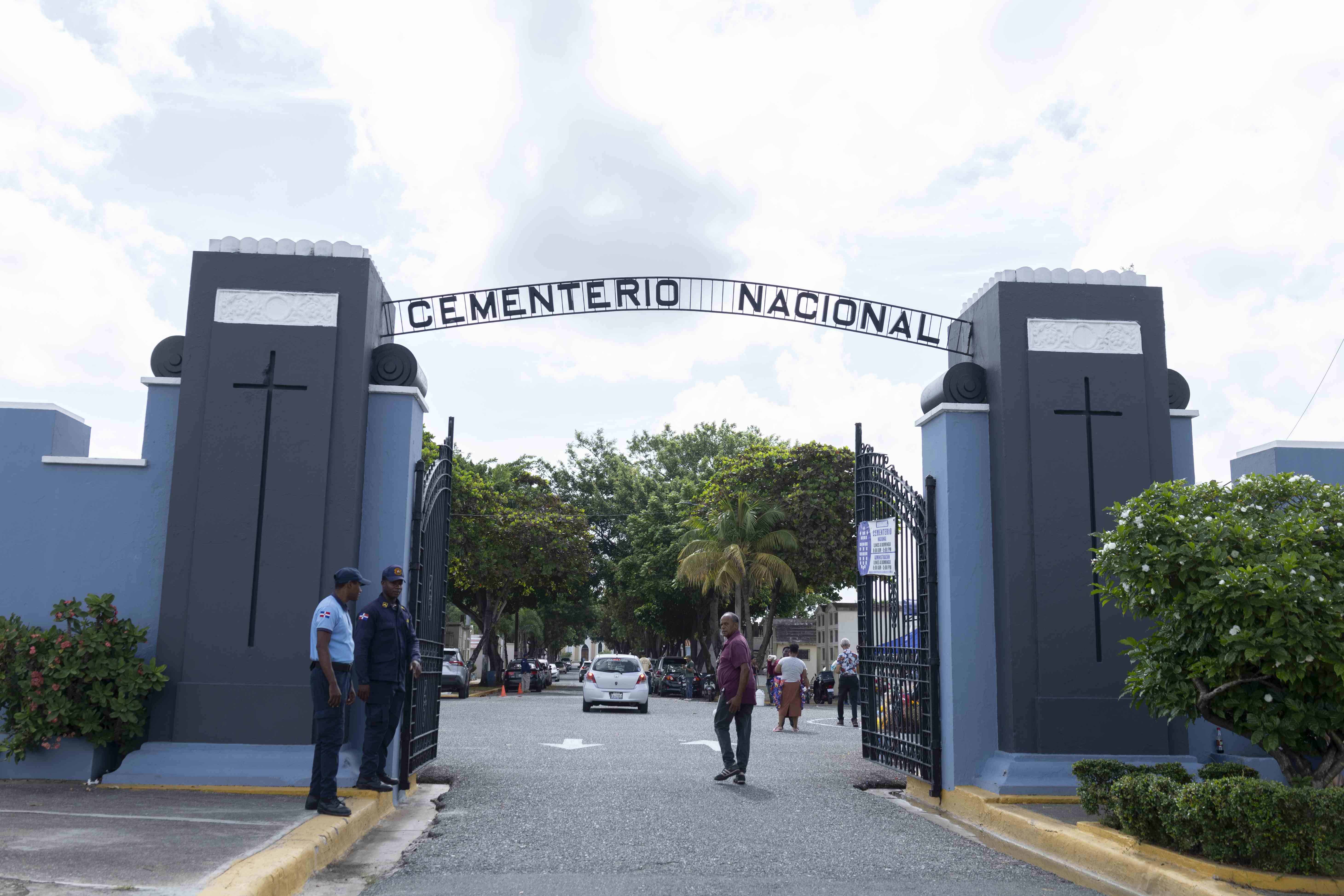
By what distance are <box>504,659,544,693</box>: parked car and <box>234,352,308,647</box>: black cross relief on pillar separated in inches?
1176

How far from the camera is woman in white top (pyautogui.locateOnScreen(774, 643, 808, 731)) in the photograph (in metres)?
19.5

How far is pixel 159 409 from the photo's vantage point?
9320 millimetres

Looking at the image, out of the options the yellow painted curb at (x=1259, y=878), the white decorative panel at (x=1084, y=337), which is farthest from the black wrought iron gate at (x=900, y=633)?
the yellow painted curb at (x=1259, y=878)

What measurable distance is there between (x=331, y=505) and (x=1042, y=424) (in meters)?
6.12

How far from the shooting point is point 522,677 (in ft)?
141

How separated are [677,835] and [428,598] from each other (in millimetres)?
3423

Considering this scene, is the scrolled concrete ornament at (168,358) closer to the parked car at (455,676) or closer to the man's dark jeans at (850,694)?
the man's dark jeans at (850,694)

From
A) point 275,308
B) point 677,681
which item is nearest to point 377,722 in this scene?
point 275,308

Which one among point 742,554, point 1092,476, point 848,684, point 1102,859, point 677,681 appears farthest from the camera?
point 677,681

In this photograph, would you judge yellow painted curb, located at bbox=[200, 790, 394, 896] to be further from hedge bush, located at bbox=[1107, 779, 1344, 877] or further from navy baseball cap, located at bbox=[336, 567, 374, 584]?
hedge bush, located at bbox=[1107, 779, 1344, 877]

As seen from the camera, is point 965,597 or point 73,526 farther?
point 965,597

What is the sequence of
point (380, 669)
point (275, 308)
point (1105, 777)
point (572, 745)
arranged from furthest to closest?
point (572, 745)
point (275, 308)
point (380, 669)
point (1105, 777)

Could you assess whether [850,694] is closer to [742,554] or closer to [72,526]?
[742,554]

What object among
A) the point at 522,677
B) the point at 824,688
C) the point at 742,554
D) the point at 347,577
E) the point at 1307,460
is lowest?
the point at 522,677
